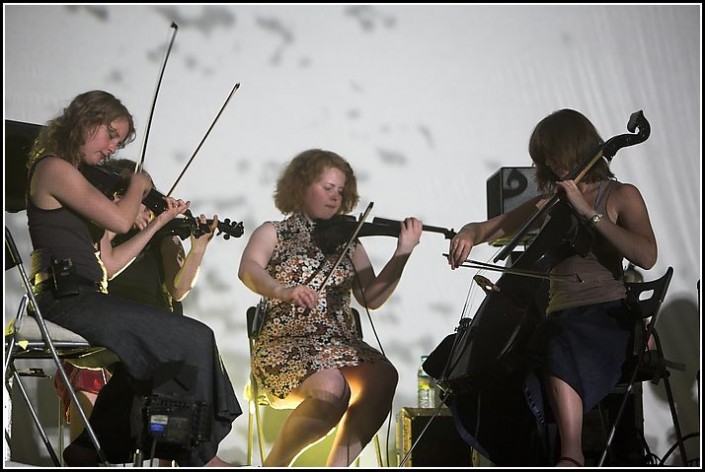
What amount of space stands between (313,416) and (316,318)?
331mm

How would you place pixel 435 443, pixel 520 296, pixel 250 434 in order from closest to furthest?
pixel 520 296
pixel 435 443
pixel 250 434

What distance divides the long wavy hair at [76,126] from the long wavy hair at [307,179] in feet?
1.96

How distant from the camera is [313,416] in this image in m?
2.49

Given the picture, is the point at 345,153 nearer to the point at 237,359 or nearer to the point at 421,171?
the point at 421,171

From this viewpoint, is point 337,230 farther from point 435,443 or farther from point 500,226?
point 435,443

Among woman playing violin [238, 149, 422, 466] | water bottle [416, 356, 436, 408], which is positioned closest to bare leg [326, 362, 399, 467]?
woman playing violin [238, 149, 422, 466]

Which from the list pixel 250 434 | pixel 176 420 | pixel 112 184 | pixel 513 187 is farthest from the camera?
pixel 513 187

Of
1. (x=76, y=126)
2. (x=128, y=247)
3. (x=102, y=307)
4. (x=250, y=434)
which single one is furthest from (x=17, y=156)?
(x=250, y=434)

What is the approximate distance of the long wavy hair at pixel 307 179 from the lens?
9.53 feet

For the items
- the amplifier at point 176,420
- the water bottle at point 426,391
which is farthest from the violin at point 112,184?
the water bottle at point 426,391

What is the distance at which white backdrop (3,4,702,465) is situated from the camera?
10.3ft

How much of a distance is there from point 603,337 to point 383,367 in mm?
653

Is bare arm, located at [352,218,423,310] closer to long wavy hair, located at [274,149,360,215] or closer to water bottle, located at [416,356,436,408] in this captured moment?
long wavy hair, located at [274,149,360,215]

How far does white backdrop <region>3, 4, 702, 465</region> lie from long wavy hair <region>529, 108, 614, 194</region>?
64 centimetres
